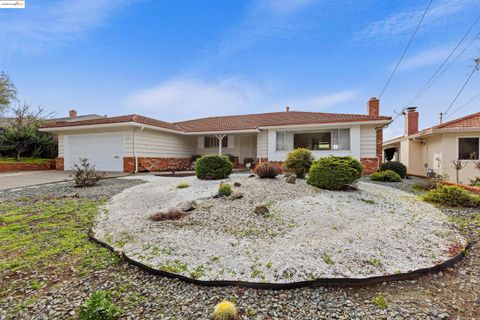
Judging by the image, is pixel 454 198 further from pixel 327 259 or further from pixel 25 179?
pixel 25 179

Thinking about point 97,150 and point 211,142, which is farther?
point 211,142

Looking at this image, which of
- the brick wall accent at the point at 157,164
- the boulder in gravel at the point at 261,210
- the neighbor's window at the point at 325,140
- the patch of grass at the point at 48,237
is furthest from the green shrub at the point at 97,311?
the neighbor's window at the point at 325,140

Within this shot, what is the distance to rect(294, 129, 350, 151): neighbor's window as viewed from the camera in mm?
13430

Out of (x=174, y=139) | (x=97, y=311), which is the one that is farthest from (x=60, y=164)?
(x=97, y=311)

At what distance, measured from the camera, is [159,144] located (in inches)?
611

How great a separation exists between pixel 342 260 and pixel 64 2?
10.9m

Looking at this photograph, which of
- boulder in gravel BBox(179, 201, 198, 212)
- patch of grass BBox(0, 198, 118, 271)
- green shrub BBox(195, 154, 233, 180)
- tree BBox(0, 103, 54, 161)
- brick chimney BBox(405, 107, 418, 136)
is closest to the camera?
patch of grass BBox(0, 198, 118, 271)

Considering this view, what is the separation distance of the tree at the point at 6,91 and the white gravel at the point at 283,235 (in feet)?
77.7

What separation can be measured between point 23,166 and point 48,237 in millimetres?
Answer: 15513

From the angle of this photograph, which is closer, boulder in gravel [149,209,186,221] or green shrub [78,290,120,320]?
green shrub [78,290,120,320]

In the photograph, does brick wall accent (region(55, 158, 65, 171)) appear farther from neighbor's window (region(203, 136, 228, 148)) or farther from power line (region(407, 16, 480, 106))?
power line (region(407, 16, 480, 106))

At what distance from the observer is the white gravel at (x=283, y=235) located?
301 cm

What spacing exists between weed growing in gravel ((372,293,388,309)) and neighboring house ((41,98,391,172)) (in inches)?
459

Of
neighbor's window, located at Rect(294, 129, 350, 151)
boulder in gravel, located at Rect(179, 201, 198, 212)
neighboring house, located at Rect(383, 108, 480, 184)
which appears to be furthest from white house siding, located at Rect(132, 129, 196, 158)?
neighboring house, located at Rect(383, 108, 480, 184)
